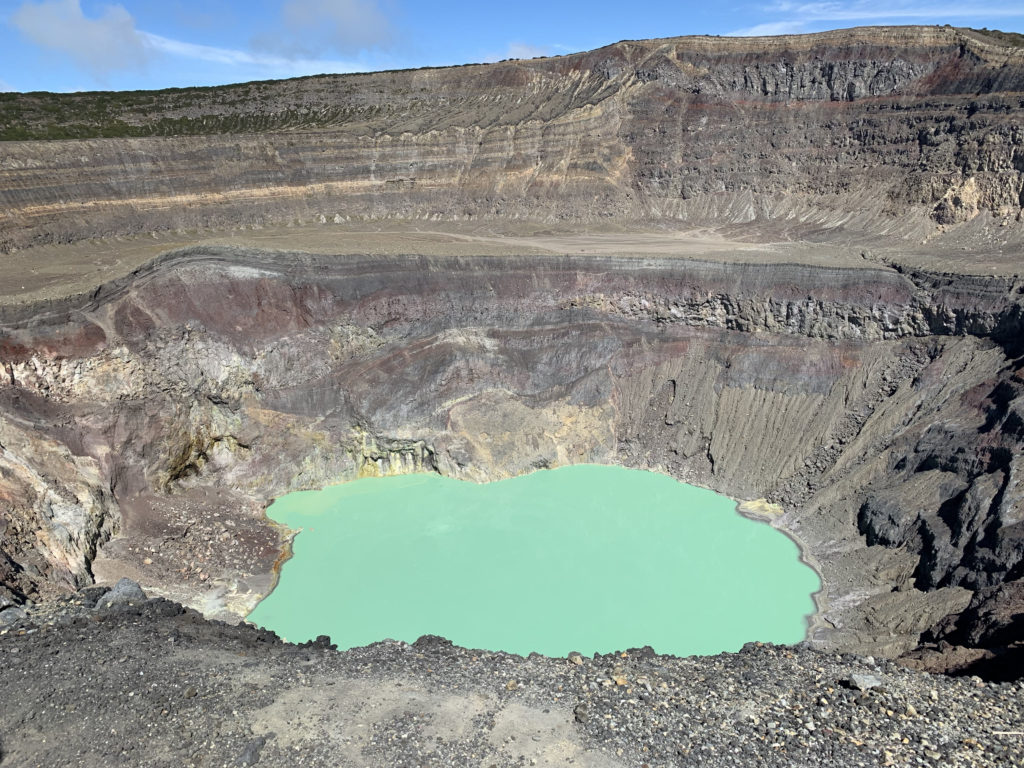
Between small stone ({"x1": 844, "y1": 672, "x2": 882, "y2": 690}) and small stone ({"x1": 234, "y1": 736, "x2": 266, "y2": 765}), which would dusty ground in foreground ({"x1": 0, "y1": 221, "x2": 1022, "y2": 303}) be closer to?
small stone ({"x1": 234, "y1": 736, "x2": 266, "y2": 765})

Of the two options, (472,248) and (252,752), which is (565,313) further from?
(252,752)

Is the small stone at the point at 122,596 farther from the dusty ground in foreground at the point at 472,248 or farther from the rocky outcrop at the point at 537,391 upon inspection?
the dusty ground in foreground at the point at 472,248

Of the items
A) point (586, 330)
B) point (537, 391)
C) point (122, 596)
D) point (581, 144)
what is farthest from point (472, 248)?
point (122, 596)

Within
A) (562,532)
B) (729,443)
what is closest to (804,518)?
(729,443)

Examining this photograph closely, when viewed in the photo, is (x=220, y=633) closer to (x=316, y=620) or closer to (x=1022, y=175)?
(x=316, y=620)

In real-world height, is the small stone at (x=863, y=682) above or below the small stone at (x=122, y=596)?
below

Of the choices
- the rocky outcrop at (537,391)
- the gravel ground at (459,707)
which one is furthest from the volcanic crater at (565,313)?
the gravel ground at (459,707)
